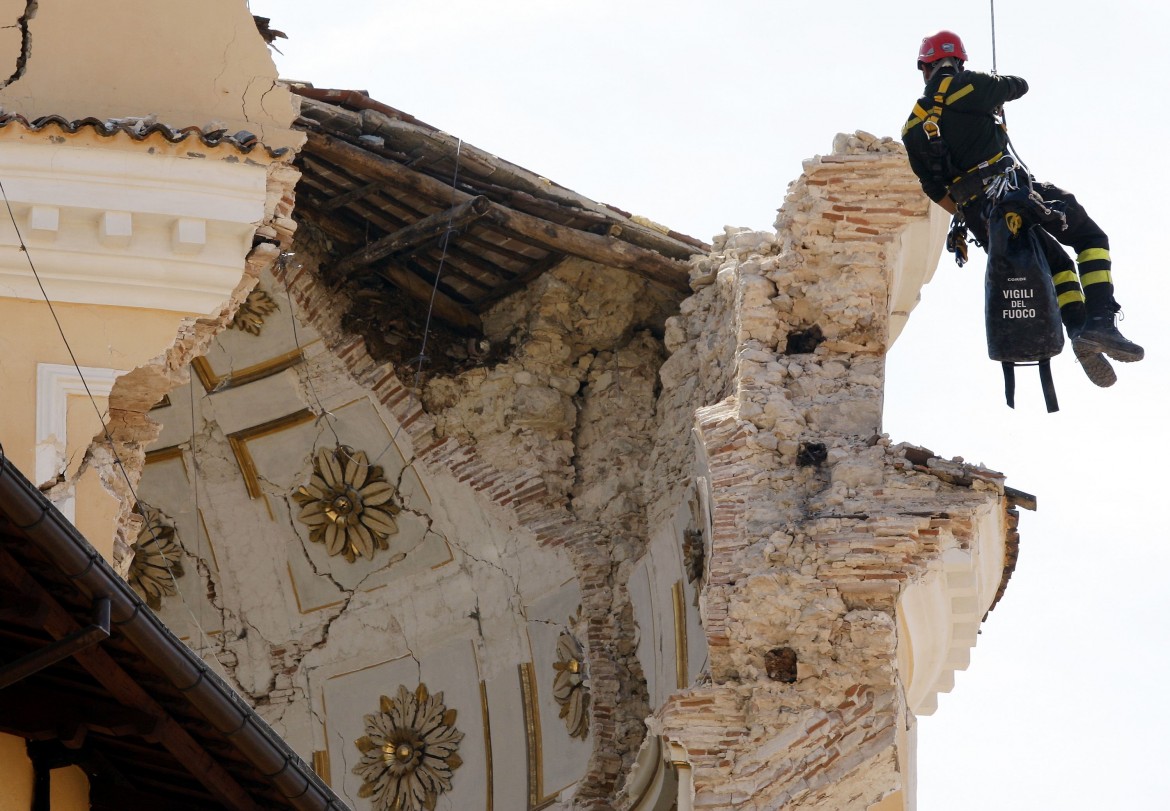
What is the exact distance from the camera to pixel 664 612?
14.8 metres

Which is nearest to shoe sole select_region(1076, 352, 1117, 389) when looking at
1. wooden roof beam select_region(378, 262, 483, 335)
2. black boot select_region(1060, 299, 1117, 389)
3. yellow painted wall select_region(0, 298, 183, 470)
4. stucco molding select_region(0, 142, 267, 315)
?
black boot select_region(1060, 299, 1117, 389)

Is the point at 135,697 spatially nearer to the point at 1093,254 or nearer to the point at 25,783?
the point at 25,783

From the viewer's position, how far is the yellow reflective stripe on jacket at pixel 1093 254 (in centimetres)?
1138

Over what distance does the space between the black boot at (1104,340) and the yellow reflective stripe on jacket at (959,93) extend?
1.17 m

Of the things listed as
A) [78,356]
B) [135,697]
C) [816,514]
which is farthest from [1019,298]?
[78,356]

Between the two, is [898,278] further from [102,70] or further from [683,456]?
[102,70]

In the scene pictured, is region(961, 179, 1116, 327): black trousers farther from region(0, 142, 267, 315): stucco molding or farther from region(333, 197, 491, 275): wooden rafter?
region(333, 197, 491, 275): wooden rafter

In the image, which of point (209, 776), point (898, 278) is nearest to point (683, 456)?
point (898, 278)

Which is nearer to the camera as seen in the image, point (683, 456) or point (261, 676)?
point (683, 456)

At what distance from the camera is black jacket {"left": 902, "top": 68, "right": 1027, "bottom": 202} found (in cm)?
1139

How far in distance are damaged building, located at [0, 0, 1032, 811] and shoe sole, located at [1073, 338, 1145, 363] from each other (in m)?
1.59

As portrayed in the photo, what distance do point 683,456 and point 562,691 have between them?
1750mm

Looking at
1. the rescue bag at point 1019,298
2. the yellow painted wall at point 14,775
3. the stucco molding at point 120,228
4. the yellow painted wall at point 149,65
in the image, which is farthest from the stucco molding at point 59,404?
the rescue bag at point 1019,298

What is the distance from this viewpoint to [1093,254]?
1138cm
